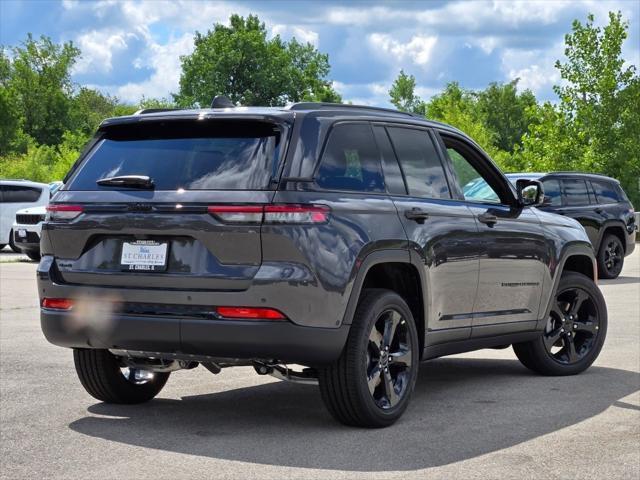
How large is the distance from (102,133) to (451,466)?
287 cm

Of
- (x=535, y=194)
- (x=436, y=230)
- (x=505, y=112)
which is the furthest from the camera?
(x=505, y=112)

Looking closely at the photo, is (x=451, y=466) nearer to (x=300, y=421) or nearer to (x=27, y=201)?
(x=300, y=421)

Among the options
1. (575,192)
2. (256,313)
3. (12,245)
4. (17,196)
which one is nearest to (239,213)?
(256,313)

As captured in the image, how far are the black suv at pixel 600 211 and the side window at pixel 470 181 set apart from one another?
39.6ft

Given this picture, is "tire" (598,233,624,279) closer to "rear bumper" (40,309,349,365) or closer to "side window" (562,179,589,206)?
"side window" (562,179,589,206)

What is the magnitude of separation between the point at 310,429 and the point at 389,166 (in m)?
1.63

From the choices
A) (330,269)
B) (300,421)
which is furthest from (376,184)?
(300,421)

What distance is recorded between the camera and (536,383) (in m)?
8.89

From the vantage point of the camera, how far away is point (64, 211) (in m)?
7.07

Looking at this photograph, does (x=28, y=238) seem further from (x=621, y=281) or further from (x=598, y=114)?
(x=598, y=114)

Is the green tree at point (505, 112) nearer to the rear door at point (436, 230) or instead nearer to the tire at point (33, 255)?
the tire at point (33, 255)

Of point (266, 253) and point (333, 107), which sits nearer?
point (266, 253)

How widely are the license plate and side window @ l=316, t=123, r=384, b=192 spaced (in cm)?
93

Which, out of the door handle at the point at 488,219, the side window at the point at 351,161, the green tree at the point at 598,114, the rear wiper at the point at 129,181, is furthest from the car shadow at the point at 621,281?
the green tree at the point at 598,114
